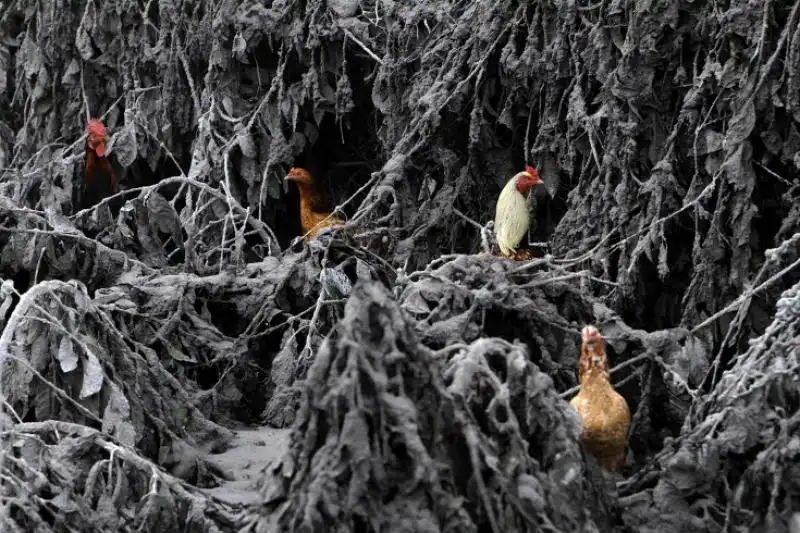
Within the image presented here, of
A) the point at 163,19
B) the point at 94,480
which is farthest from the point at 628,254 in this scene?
the point at 163,19

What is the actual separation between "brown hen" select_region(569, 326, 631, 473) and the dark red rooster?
12.2ft

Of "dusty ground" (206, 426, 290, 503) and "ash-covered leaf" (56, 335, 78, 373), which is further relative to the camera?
"dusty ground" (206, 426, 290, 503)

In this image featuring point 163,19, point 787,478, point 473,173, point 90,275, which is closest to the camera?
point 787,478

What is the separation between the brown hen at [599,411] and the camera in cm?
439

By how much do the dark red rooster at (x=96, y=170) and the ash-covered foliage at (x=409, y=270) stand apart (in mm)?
210

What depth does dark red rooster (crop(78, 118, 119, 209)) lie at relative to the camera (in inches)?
296

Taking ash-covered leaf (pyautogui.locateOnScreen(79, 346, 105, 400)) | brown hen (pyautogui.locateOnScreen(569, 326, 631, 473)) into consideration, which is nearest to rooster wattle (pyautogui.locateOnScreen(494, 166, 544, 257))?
brown hen (pyautogui.locateOnScreen(569, 326, 631, 473))

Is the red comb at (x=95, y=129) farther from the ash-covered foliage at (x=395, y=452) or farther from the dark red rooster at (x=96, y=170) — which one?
the ash-covered foliage at (x=395, y=452)

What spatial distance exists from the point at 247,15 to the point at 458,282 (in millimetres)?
3063

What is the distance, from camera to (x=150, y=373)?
532 cm

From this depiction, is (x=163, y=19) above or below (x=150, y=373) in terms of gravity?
above

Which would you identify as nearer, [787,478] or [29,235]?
[787,478]

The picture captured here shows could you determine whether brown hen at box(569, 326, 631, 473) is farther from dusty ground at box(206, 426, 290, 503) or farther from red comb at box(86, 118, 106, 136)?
red comb at box(86, 118, 106, 136)

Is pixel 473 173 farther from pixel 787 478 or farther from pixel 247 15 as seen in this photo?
pixel 787 478
